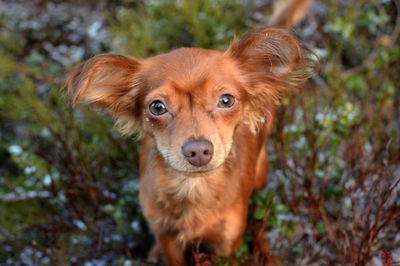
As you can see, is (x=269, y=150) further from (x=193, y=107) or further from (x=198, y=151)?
(x=198, y=151)

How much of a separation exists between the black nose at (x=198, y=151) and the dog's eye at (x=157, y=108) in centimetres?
32

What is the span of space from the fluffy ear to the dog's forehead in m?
0.13

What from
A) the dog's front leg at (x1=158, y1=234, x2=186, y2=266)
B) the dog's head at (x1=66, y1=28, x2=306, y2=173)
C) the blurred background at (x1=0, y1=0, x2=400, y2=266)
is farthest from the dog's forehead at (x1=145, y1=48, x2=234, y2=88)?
the dog's front leg at (x1=158, y1=234, x2=186, y2=266)

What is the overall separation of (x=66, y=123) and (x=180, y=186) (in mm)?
1708

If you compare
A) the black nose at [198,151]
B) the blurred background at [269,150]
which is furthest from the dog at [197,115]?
the blurred background at [269,150]

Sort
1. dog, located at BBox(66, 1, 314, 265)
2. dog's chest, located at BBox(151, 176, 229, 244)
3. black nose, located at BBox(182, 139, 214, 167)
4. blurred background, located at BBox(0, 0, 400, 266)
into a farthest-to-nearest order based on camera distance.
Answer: blurred background, located at BBox(0, 0, 400, 266), dog's chest, located at BBox(151, 176, 229, 244), dog, located at BBox(66, 1, 314, 265), black nose, located at BBox(182, 139, 214, 167)

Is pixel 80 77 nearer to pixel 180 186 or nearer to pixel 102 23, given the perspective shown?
pixel 180 186

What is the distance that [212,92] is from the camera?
2.25 meters

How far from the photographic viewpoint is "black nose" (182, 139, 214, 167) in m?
2.05

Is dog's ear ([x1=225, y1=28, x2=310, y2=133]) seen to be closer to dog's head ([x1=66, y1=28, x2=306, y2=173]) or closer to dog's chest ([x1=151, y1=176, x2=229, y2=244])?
dog's head ([x1=66, y1=28, x2=306, y2=173])

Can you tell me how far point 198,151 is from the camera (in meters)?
2.05

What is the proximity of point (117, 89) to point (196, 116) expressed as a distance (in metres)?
0.67

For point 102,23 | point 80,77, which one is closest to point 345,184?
point 80,77

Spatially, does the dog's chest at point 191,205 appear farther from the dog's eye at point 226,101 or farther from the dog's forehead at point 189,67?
the dog's forehead at point 189,67
